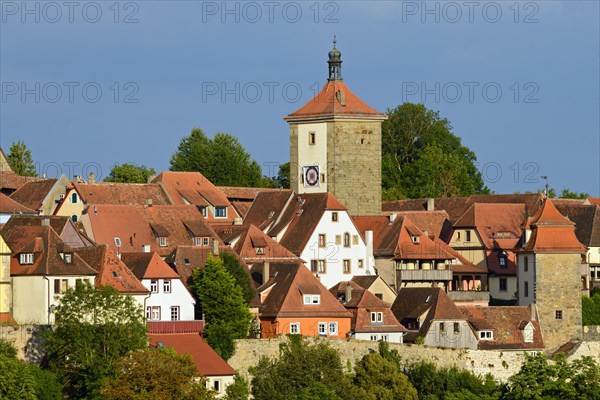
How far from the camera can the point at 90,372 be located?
7519 cm

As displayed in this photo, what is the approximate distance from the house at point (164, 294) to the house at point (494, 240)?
18.9m

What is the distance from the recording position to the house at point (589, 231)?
336 ft

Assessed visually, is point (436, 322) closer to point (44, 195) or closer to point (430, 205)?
point (44, 195)

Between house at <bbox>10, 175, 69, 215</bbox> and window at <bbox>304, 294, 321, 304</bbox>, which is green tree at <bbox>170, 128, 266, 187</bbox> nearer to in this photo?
house at <bbox>10, 175, 69, 215</bbox>

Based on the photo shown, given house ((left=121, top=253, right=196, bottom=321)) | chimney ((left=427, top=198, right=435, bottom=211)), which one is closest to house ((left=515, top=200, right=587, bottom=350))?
chimney ((left=427, top=198, right=435, bottom=211))

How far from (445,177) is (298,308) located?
46551mm

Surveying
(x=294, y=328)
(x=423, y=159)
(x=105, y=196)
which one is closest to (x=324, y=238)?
(x=294, y=328)

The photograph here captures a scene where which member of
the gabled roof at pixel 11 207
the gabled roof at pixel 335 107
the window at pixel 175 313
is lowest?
the window at pixel 175 313

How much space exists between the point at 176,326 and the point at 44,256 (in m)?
5.58

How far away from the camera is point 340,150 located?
100 meters

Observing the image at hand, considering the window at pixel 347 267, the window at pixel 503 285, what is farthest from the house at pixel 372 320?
the window at pixel 503 285

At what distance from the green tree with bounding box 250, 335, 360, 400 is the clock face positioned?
19.9 m

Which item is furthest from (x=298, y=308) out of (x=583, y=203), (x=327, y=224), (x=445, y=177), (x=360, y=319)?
(x=445, y=177)

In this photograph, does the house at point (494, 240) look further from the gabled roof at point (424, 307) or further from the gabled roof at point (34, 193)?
the gabled roof at point (34, 193)
